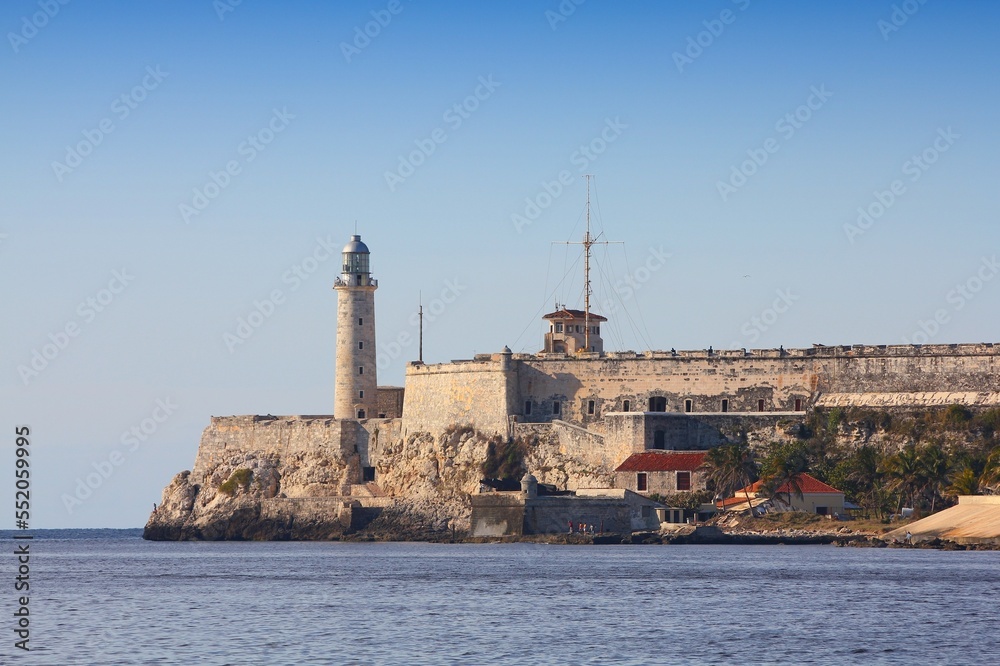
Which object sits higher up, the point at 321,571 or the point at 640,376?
the point at 640,376

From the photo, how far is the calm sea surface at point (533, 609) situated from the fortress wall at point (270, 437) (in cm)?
1775

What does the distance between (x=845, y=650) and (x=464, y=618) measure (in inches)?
315

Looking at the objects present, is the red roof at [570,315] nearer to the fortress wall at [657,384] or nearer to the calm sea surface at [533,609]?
the fortress wall at [657,384]

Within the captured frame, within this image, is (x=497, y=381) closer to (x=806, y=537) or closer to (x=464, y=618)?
(x=806, y=537)

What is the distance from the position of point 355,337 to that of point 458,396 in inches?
205

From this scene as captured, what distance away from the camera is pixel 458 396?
67.1 meters

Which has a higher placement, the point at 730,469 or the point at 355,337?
the point at 355,337

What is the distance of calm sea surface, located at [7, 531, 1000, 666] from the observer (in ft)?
86.7

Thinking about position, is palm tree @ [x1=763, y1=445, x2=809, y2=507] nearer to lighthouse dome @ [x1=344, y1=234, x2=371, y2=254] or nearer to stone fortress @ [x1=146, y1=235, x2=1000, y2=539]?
stone fortress @ [x1=146, y1=235, x2=1000, y2=539]

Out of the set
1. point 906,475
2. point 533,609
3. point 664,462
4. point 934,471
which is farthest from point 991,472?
point 533,609

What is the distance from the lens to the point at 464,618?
3161 centimetres

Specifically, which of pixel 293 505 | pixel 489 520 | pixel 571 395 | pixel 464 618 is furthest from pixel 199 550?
pixel 464 618

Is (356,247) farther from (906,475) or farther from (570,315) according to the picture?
(906,475)

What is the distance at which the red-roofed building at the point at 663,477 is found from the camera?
5975 centimetres
